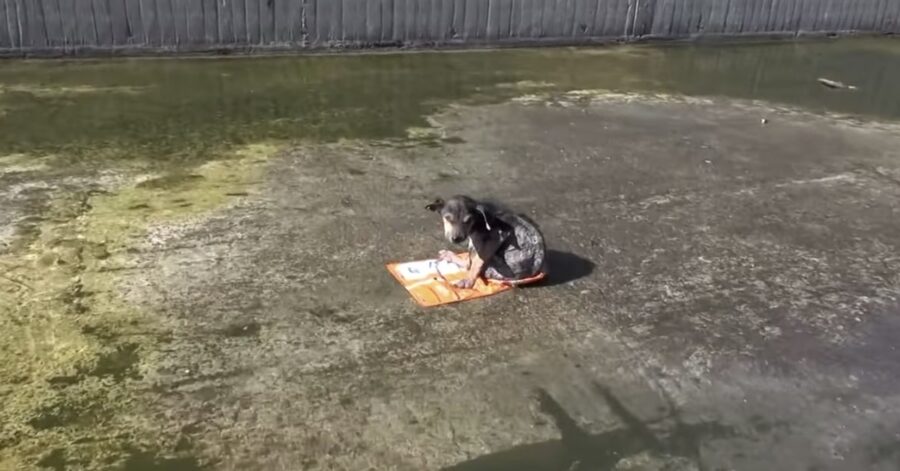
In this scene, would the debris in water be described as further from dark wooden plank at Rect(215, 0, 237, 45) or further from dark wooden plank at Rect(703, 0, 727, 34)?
dark wooden plank at Rect(215, 0, 237, 45)

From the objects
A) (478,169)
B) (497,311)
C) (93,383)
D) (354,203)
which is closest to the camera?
(93,383)

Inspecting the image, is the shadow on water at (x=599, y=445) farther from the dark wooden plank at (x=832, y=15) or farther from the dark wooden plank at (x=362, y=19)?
the dark wooden plank at (x=832, y=15)

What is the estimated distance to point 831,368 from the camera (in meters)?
3.75

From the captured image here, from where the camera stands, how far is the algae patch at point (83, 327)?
3.05 meters

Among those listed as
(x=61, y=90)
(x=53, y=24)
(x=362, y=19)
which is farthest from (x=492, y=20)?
(x=61, y=90)

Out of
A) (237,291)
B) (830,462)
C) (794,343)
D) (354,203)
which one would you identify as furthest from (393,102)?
(830,462)

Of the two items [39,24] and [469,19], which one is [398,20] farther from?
[39,24]

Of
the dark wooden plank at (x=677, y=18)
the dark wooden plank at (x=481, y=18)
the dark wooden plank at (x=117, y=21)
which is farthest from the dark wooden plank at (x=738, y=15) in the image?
the dark wooden plank at (x=117, y=21)

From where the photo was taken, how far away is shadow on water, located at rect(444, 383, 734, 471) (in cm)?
305

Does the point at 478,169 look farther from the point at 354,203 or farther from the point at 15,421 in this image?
the point at 15,421

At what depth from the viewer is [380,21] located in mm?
9141

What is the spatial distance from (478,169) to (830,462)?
326 cm

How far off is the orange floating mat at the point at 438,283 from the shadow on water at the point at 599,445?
2.81ft

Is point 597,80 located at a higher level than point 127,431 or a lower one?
higher
